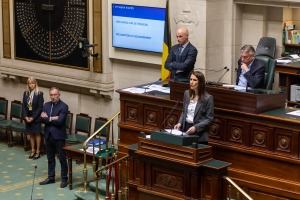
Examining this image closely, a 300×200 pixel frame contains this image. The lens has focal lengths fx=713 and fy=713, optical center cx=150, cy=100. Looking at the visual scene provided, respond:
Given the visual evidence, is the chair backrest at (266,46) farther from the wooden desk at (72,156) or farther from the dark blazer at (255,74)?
the wooden desk at (72,156)

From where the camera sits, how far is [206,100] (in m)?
8.69

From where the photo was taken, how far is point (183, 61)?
32.9 feet

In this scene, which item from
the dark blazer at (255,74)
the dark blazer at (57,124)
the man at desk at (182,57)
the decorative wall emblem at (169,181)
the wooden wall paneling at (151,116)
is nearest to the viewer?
the decorative wall emblem at (169,181)

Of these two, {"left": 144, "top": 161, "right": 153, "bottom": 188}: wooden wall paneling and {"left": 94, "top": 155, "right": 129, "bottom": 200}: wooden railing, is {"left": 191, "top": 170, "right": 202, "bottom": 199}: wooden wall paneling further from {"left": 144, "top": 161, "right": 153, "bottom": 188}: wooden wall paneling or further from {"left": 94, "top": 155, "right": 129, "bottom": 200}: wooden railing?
{"left": 94, "top": 155, "right": 129, "bottom": 200}: wooden railing

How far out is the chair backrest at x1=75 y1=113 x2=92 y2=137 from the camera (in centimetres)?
1369

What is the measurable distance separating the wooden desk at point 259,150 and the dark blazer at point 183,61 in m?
0.74

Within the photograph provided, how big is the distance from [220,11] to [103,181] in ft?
11.5

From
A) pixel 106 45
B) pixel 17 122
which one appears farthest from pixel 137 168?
pixel 17 122

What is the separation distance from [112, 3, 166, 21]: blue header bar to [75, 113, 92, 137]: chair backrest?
208 centimetres

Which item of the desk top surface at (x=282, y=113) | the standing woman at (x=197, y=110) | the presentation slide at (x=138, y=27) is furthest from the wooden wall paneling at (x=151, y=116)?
the presentation slide at (x=138, y=27)

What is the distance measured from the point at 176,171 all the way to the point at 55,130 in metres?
3.63

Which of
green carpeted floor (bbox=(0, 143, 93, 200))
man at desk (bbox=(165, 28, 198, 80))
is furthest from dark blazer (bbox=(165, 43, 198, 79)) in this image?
green carpeted floor (bbox=(0, 143, 93, 200))

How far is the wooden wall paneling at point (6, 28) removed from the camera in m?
15.1

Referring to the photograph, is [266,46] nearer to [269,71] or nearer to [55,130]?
[269,71]
